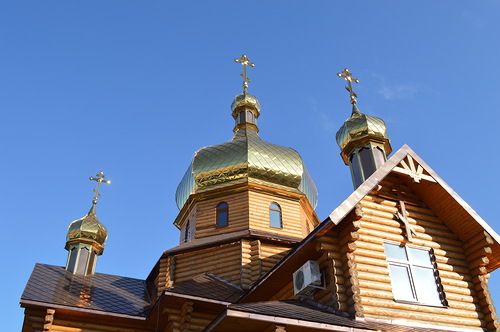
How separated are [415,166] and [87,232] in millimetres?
13824

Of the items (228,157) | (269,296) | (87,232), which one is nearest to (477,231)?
(269,296)

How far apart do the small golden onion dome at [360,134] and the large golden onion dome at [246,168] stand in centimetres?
334

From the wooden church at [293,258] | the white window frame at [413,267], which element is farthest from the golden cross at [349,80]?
the white window frame at [413,267]

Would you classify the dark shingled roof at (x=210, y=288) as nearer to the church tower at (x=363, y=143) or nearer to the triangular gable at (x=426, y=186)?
the triangular gable at (x=426, y=186)

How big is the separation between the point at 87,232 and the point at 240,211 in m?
6.66

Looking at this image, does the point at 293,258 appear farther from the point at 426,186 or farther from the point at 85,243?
the point at 85,243

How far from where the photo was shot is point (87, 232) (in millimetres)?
20438

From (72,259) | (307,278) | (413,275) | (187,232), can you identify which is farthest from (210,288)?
(72,259)

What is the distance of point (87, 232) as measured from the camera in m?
20.4

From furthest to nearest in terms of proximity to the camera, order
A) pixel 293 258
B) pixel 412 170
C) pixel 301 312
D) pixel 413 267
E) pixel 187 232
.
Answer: pixel 187 232 → pixel 412 170 → pixel 413 267 → pixel 293 258 → pixel 301 312

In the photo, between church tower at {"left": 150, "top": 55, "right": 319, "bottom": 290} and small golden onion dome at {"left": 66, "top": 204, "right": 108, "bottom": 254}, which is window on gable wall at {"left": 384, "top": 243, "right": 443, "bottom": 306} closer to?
church tower at {"left": 150, "top": 55, "right": 319, "bottom": 290}

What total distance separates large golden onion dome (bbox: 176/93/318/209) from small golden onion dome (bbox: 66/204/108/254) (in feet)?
11.2

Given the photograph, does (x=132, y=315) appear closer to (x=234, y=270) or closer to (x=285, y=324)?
(x=234, y=270)

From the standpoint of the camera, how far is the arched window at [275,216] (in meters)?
18.3
